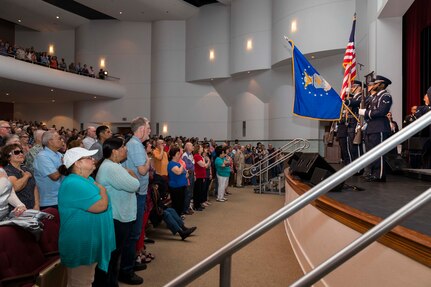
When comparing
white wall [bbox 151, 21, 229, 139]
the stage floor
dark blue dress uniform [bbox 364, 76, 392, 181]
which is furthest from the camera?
white wall [bbox 151, 21, 229, 139]

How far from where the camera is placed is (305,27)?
1584 centimetres

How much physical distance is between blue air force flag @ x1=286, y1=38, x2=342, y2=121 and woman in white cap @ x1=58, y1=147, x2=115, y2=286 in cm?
511

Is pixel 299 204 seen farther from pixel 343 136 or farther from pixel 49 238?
pixel 343 136

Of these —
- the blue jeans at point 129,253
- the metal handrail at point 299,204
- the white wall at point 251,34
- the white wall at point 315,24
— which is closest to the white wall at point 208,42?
the white wall at point 251,34

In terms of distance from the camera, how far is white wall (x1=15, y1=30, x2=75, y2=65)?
Result: 81.2ft

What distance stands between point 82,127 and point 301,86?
20.1 metres

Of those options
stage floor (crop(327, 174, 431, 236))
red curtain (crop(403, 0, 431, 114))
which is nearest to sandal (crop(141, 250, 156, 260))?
stage floor (crop(327, 174, 431, 236))

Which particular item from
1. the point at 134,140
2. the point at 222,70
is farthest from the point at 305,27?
the point at 134,140

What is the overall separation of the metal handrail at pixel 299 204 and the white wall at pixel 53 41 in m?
26.1

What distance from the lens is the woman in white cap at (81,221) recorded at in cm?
273

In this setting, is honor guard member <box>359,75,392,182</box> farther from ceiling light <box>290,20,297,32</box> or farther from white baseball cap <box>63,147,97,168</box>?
ceiling light <box>290,20,297,32</box>

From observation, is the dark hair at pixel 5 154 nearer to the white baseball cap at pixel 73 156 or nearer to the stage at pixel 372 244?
the white baseball cap at pixel 73 156

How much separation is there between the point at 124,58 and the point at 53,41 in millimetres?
5464

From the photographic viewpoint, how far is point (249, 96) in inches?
799
